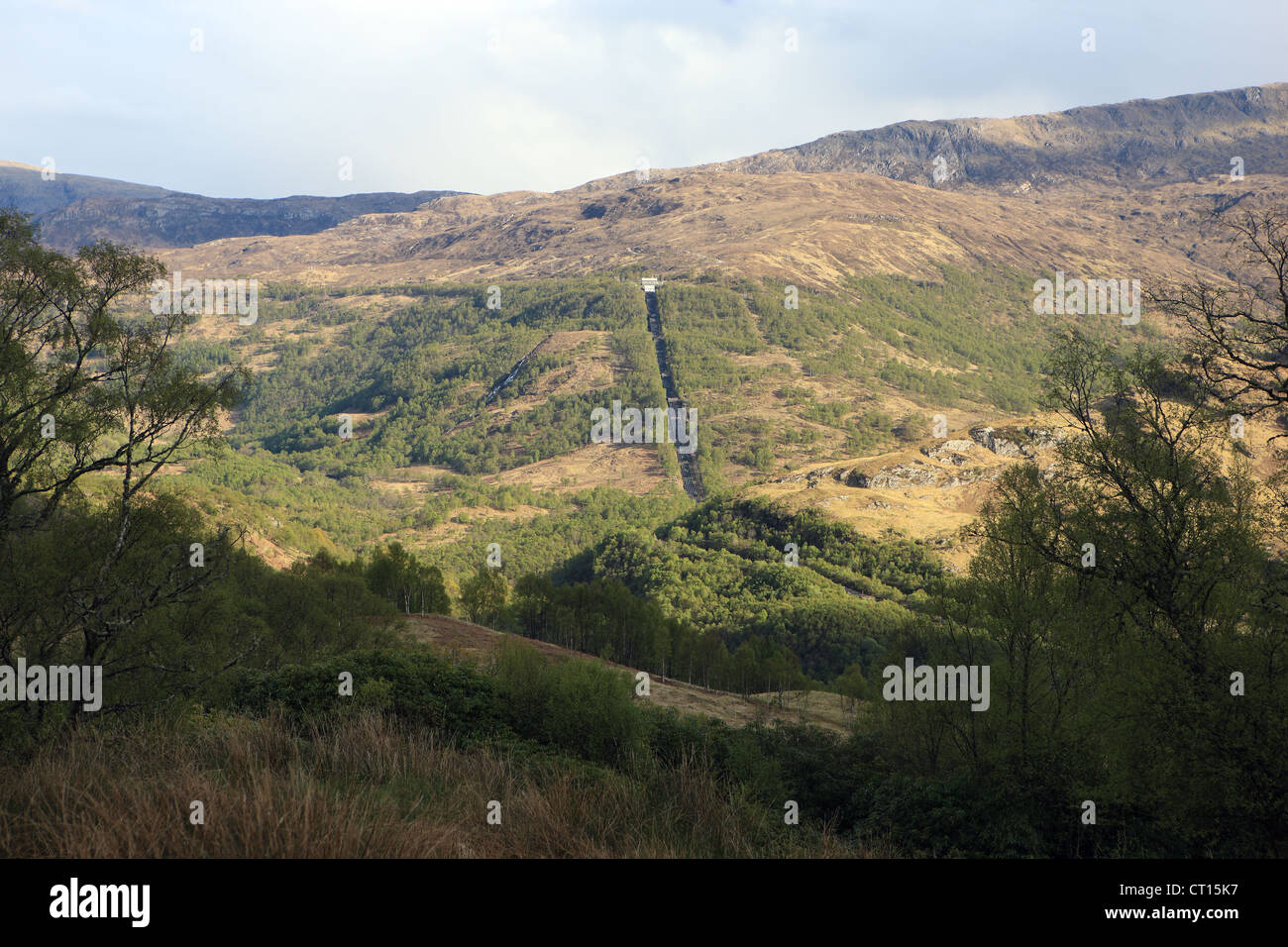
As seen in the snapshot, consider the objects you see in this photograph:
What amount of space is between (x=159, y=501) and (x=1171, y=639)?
29267 millimetres

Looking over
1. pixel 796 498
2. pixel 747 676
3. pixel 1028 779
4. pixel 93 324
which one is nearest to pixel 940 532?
pixel 796 498

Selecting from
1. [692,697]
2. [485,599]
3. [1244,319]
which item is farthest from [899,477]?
[1244,319]

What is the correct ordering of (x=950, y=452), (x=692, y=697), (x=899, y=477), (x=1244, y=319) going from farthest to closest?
(x=950, y=452), (x=899, y=477), (x=692, y=697), (x=1244, y=319)

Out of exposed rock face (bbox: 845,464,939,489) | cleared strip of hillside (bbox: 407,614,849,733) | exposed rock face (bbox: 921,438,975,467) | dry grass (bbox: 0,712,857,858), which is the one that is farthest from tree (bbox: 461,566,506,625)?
exposed rock face (bbox: 921,438,975,467)

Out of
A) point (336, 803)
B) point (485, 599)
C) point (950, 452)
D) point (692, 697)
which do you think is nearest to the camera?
point (336, 803)

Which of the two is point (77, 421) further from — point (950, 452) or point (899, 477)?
point (950, 452)

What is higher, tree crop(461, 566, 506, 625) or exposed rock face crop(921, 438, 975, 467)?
exposed rock face crop(921, 438, 975, 467)

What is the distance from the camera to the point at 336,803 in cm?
627

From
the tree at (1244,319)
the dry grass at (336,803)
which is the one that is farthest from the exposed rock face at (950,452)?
the dry grass at (336,803)

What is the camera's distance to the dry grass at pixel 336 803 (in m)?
5.81

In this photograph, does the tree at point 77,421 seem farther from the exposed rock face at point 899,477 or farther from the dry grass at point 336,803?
the exposed rock face at point 899,477

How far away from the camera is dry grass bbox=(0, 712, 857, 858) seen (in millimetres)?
5809

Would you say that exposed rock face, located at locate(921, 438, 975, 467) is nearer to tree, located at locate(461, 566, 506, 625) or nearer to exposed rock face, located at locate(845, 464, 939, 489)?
exposed rock face, located at locate(845, 464, 939, 489)
